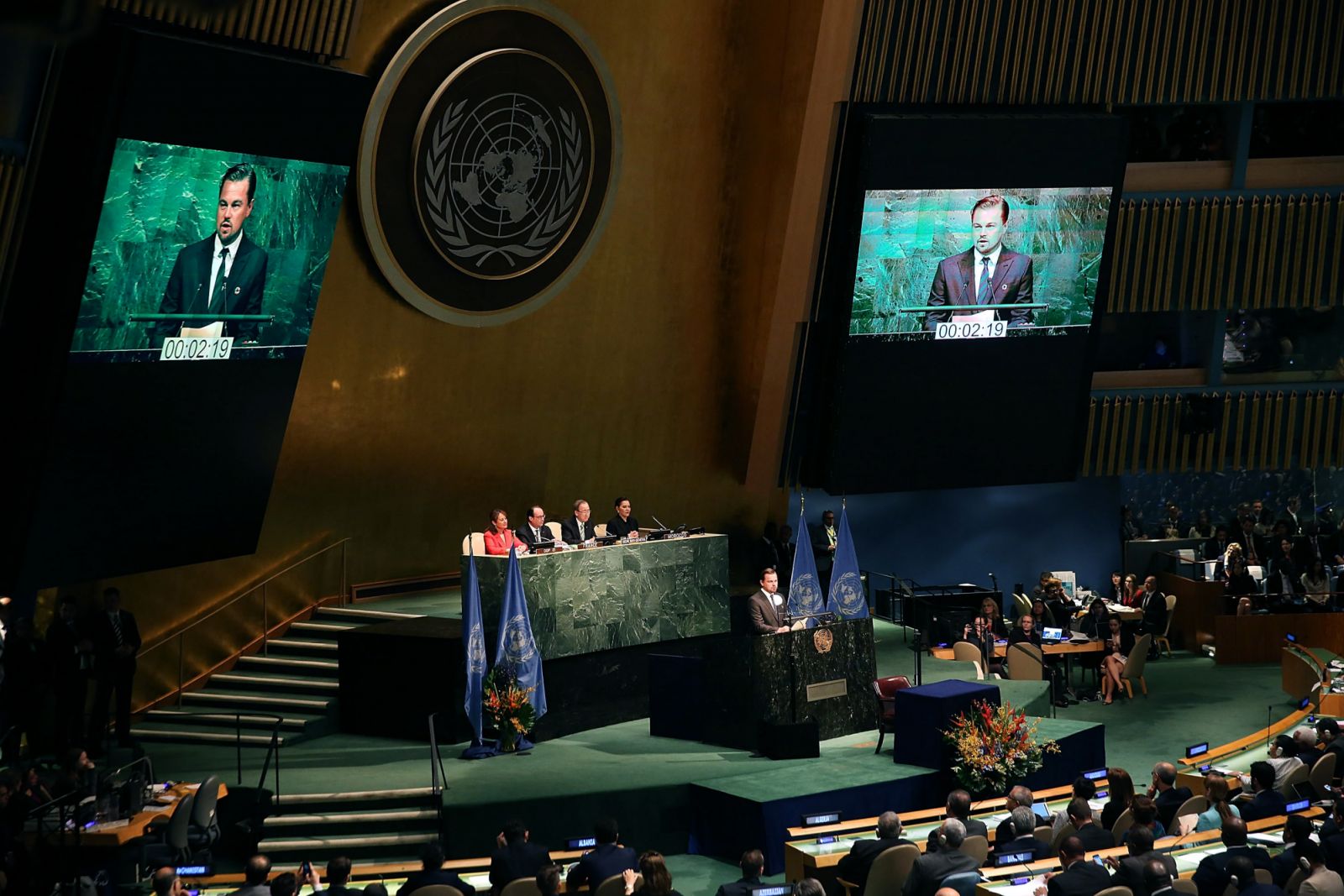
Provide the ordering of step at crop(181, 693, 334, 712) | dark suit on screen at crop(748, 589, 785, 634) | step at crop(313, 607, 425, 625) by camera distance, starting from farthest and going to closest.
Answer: step at crop(313, 607, 425, 625) → step at crop(181, 693, 334, 712) → dark suit on screen at crop(748, 589, 785, 634)

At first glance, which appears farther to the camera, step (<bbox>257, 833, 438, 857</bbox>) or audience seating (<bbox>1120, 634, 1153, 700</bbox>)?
audience seating (<bbox>1120, 634, 1153, 700</bbox>)

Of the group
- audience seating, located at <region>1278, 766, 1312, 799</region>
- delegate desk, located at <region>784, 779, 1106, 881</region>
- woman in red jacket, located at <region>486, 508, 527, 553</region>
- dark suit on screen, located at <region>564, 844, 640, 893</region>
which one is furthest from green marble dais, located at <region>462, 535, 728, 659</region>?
audience seating, located at <region>1278, 766, 1312, 799</region>

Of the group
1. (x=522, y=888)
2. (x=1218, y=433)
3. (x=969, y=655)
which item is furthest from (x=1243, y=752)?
(x=522, y=888)

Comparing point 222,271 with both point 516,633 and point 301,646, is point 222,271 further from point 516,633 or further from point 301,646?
point 301,646

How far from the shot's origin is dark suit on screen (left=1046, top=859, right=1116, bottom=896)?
8664 millimetres

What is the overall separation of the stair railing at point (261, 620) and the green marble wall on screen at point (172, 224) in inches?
123

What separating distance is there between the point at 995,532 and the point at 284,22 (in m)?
12.9

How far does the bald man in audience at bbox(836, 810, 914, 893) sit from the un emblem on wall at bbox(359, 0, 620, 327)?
7935 millimetres

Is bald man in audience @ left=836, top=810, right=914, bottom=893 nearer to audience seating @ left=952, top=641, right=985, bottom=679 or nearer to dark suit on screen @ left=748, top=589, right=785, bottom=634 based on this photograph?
dark suit on screen @ left=748, top=589, right=785, bottom=634

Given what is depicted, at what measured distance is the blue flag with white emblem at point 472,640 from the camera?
13.5m

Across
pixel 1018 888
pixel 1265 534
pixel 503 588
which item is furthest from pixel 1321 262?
pixel 1018 888

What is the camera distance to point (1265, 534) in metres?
21.6

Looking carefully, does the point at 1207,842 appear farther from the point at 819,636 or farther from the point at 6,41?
the point at 6,41

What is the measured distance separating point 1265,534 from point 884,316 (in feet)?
22.4
